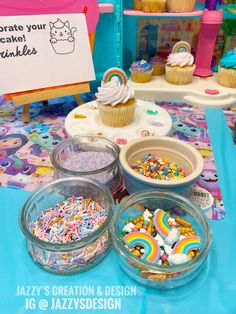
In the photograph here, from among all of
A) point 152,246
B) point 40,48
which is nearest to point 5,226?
point 152,246

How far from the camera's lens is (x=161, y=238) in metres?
0.58

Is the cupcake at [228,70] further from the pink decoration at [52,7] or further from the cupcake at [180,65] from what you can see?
the pink decoration at [52,7]

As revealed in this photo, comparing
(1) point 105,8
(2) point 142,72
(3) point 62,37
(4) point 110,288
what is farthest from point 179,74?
(4) point 110,288

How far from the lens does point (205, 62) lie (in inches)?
52.1

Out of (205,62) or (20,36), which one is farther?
(205,62)

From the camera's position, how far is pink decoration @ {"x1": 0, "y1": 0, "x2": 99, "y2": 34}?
901 millimetres

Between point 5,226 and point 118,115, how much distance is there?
46 cm

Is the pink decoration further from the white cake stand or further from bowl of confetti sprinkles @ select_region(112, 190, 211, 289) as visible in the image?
bowl of confetti sprinkles @ select_region(112, 190, 211, 289)

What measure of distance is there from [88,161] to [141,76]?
0.61m

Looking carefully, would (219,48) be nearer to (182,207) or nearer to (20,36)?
(20,36)

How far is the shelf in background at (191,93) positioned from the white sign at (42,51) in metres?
0.28

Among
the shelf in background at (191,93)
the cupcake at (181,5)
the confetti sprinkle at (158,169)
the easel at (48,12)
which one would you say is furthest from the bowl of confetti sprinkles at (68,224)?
the cupcake at (181,5)

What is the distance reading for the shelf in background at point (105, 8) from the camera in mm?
1067

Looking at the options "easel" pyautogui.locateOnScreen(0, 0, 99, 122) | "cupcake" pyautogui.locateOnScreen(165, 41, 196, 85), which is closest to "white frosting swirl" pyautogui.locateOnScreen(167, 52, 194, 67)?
"cupcake" pyautogui.locateOnScreen(165, 41, 196, 85)
